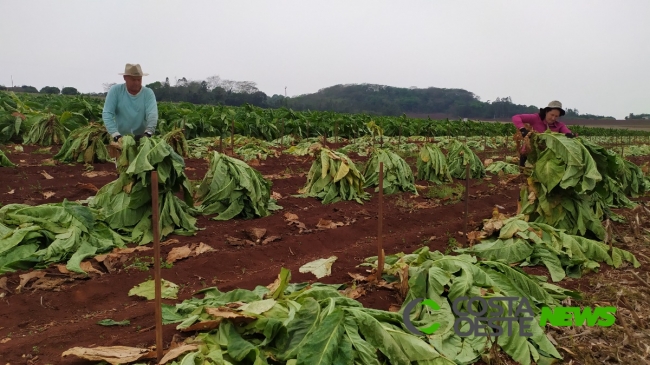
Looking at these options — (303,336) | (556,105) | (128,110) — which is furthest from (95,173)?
(556,105)

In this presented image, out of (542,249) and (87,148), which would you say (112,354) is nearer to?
(542,249)

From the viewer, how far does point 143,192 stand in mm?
5398

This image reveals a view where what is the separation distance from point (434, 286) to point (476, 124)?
27872mm

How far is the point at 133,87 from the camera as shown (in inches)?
254

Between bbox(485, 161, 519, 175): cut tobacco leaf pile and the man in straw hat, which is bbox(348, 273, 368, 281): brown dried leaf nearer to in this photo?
the man in straw hat

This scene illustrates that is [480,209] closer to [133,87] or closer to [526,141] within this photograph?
[526,141]

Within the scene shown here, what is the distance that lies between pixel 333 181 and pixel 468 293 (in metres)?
4.55

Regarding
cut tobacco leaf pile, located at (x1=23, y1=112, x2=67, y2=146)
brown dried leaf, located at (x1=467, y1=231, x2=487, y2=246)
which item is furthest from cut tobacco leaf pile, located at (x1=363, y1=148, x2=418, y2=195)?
cut tobacco leaf pile, located at (x1=23, y1=112, x2=67, y2=146)

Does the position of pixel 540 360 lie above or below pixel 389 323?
below

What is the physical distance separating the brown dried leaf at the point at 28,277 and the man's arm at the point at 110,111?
8.37 ft

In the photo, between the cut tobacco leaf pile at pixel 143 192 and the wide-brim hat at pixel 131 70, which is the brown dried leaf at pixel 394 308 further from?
the wide-brim hat at pixel 131 70

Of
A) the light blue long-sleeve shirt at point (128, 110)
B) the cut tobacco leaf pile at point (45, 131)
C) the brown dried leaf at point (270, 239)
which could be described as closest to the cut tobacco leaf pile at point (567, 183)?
the brown dried leaf at point (270, 239)

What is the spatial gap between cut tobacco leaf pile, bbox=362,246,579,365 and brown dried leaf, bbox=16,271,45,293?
9.83 feet

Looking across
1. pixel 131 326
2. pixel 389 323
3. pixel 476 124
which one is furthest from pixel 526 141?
pixel 476 124
